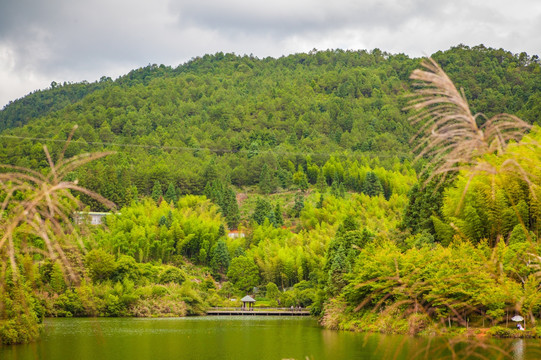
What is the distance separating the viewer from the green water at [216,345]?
18375 mm

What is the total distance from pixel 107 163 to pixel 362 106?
160 ft

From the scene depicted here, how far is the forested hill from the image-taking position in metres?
77.3

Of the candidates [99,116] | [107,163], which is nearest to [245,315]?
[107,163]

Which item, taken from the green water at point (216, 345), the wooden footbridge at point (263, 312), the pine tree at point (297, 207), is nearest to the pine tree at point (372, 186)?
the pine tree at point (297, 207)

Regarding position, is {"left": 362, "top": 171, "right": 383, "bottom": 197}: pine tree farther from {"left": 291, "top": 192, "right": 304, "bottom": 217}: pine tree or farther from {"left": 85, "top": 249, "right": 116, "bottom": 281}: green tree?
{"left": 85, "top": 249, "right": 116, "bottom": 281}: green tree

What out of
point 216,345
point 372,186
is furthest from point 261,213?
point 216,345

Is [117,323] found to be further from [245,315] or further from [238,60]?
[238,60]

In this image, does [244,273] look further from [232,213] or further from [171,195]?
[171,195]

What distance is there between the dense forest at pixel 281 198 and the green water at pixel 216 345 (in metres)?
1.26

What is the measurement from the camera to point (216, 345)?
73.1 ft

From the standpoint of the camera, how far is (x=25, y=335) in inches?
847

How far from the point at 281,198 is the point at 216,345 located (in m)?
55.9

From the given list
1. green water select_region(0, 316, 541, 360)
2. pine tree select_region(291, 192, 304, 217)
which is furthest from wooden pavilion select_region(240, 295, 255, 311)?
pine tree select_region(291, 192, 304, 217)

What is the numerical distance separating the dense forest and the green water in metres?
1.26
